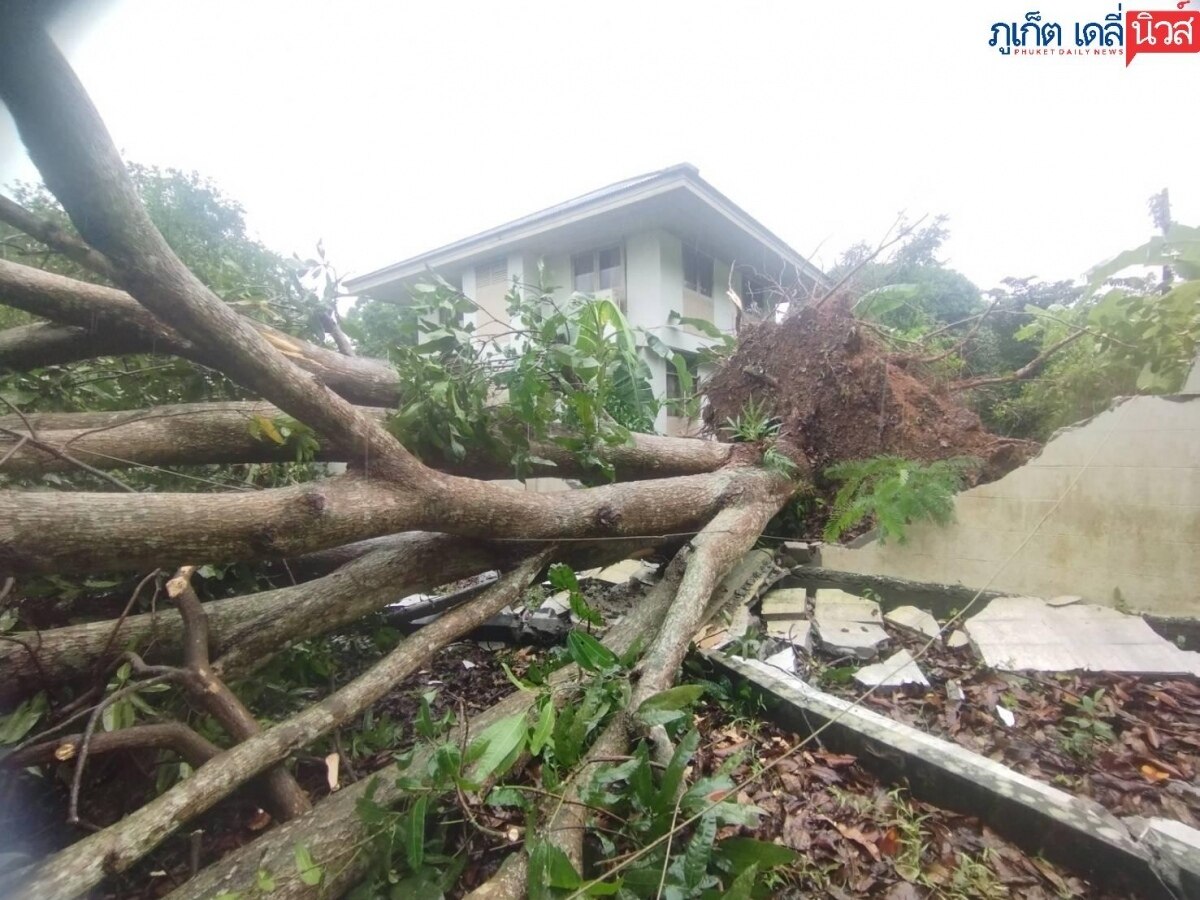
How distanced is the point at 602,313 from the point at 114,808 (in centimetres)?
289

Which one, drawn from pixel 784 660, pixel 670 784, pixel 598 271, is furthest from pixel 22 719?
pixel 598 271

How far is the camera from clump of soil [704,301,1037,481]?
3.23 metres

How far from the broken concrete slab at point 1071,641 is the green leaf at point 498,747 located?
82.2 inches

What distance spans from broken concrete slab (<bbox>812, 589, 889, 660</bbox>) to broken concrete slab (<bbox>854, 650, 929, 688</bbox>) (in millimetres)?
→ 110

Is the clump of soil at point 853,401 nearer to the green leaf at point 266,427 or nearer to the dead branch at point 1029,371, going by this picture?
the dead branch at point 1029,371

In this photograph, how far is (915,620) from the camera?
241 centimetres

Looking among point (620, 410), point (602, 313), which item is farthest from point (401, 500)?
point (620, 410)

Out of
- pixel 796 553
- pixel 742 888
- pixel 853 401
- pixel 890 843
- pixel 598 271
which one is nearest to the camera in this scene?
pixel 742 888

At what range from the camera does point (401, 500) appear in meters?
1.65

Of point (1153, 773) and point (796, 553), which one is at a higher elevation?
point (796, 553)

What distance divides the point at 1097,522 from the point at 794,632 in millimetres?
1582

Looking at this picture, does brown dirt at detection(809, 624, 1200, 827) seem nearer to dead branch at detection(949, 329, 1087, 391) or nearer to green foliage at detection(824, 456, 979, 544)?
green foliage at detection(824, 456, 979, 544)

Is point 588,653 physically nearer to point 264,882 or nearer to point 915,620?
point 264,882

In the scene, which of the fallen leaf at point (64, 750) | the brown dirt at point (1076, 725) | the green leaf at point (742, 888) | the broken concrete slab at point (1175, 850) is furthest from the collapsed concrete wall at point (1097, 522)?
the fallen leaf at point (64, 750)
